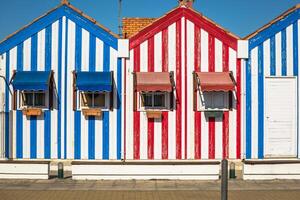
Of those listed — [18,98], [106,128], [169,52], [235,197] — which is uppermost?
[169,52]

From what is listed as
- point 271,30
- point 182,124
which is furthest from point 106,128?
point 271,30

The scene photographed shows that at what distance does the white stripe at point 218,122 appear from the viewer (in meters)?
14.1

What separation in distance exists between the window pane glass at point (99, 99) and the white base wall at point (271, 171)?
187 inches

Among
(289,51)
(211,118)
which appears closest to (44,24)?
(211,118)

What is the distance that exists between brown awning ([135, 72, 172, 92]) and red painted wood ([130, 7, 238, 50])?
107 cm

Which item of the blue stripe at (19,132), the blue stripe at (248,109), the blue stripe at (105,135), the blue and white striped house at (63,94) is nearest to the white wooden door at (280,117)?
the blue stripe at (248,109)

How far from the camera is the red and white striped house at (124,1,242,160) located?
14.0m

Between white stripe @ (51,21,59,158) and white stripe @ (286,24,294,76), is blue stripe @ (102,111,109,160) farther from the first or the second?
white stripe @ (286,24,294,76)

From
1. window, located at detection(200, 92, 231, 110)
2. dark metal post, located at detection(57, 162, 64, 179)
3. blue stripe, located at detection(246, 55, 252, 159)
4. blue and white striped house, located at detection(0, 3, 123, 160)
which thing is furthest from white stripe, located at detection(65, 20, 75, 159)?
blue stripe, located at detection(246, 55, 252, 159)

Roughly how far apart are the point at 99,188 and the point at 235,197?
341 cm

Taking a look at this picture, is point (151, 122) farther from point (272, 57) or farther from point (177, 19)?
point (272, 57)

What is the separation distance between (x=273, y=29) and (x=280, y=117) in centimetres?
278

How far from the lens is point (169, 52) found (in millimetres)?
14141

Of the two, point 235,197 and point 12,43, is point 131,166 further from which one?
point 12,43
